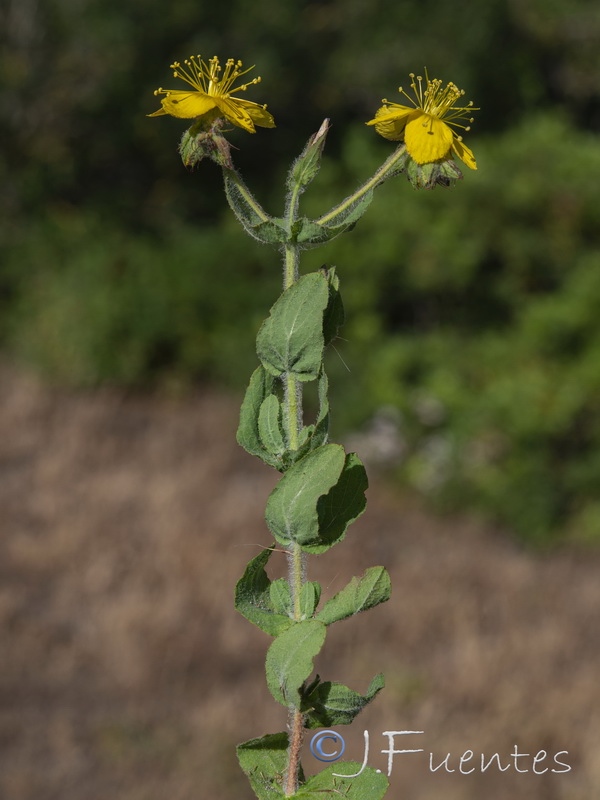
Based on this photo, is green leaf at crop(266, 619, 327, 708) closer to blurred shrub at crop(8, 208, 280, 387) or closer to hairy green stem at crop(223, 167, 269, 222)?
hairy green stem at crop(223, 167, 269, 222)

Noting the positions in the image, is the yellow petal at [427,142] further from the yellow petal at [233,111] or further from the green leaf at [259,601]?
the green leaf at [259,601]

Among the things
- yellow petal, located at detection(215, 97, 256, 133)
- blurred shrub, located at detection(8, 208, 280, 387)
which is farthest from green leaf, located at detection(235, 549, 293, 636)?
blurred shrub, located at detection(8, 208, 280, 387)

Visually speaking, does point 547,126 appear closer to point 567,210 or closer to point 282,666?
point 567,210

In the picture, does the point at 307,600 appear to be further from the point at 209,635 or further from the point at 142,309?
the point at 142,309

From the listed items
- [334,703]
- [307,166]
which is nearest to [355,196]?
[307,166]

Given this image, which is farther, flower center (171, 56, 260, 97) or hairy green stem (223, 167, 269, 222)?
flower center (171, 56, 260, 97)

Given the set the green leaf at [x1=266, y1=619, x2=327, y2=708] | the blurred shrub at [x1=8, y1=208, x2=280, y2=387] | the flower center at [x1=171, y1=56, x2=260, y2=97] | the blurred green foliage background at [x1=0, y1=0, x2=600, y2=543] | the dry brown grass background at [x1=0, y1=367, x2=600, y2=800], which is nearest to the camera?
the green leaf at [x1=266, y1=619, x2=327, y2=708]

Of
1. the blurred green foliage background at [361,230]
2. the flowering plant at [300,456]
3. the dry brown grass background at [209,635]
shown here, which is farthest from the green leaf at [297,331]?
the blurred green foliage background at [361,230]
